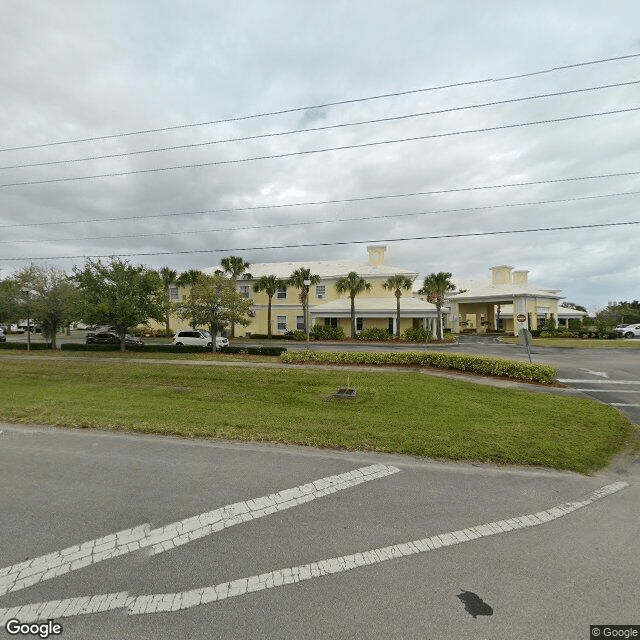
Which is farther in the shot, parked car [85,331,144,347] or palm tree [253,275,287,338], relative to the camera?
palm tree [253,275,287,338]

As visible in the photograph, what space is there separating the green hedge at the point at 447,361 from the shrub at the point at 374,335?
15.5 m

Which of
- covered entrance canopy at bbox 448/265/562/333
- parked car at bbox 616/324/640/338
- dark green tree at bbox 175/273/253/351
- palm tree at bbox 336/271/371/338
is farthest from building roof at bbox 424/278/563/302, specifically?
dark green tree at bbox 175/273/253/351

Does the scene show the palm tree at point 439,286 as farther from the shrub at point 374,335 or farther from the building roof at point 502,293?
the building roof at point 502,293

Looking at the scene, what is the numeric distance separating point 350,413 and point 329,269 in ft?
112

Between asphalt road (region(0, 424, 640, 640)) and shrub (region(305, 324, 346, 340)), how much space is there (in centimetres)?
2952

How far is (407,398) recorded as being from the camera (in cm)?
1041

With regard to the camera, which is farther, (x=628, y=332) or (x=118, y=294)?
(x=628, y=332)

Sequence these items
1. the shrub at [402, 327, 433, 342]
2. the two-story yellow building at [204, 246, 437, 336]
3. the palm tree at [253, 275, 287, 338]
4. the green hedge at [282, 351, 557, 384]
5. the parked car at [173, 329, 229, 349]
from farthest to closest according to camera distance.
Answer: the palm tree at [253, 275, 287, 338] → the two-story yellow building at [204, 246, 437, 336] → the shrub at [402, 327, 433, 342] → the parked car at [173, 329, 229, 349] → the green hedge at [282, 351, 557, 384]

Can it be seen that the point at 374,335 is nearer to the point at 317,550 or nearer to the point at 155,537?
the point at 317,550

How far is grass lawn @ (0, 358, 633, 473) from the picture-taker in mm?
6297

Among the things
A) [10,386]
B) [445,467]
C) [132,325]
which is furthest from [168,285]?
[445,467]

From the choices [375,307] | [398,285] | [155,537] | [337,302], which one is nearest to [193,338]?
[337,302]

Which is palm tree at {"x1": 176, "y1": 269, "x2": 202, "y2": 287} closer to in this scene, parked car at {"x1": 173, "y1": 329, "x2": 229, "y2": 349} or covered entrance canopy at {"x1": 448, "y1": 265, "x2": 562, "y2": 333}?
parked car at {"x1": 173, "y1": 329, "x2": 229, "y2": 349}

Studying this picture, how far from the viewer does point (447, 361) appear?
16.2 meters
